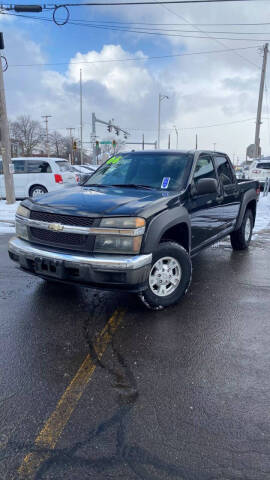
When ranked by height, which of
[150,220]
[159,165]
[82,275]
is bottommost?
[82,275]

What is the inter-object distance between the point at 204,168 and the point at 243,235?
7.80ft

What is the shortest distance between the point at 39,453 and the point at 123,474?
1.63 feet

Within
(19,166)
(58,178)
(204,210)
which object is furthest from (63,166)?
(204,210)

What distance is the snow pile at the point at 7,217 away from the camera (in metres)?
9.00

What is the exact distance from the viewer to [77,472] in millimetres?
1844

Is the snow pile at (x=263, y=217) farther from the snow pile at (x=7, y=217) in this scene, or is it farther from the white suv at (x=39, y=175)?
the white suv at (x=39, y=175)

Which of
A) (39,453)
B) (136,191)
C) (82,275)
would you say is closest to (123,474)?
(39,453)

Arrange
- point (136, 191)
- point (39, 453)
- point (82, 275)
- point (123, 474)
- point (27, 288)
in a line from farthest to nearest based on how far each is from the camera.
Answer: point (27, 288), point (136, 191), point (82, 275), point (39, 453), point (123, 474)

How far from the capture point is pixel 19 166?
539 inches

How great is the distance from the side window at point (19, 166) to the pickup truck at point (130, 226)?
9516 millimetres

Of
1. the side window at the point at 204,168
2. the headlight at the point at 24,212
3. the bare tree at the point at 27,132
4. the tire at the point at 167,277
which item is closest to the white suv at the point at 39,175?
the side window at the point at 204,168

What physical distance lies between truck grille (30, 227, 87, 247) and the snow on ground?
5358 millimetres

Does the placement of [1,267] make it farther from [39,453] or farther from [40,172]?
[40,172]

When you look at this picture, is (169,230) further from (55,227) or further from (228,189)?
(228,189)
